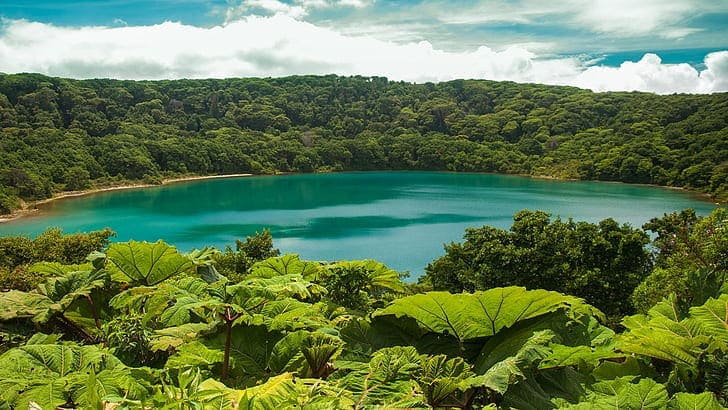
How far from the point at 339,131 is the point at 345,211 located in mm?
64900

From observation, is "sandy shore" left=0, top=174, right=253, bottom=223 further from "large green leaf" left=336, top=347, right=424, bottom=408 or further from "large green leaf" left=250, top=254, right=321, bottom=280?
"large green leaf" left=336, top=347, right=424, bottom=408

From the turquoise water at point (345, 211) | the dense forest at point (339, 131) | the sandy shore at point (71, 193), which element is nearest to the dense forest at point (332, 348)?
the turquoise water at point (345, 211)

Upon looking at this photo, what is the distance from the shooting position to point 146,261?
3641 millimetres

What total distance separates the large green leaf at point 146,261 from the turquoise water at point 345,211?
83.2 ft

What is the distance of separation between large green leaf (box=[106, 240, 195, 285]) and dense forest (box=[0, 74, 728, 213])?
173 feet

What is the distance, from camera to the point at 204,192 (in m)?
68.1

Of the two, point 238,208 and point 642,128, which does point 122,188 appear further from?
point 642,128

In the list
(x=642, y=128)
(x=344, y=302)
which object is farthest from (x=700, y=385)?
(x=642, y=128)

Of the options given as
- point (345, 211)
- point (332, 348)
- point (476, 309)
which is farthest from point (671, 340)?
point (345, 211)

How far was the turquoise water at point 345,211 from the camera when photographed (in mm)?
37656

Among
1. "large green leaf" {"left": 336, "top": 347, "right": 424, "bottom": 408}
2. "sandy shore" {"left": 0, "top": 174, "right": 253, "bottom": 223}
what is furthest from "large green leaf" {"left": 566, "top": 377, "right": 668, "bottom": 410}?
Answer: "sandy shore" {"left": 0, "top": 174, "right": 253, "bottom": 223}

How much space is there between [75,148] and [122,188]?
10581 mm

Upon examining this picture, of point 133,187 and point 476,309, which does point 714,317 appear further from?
point 133,187

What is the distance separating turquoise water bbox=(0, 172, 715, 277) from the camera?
37.7m
